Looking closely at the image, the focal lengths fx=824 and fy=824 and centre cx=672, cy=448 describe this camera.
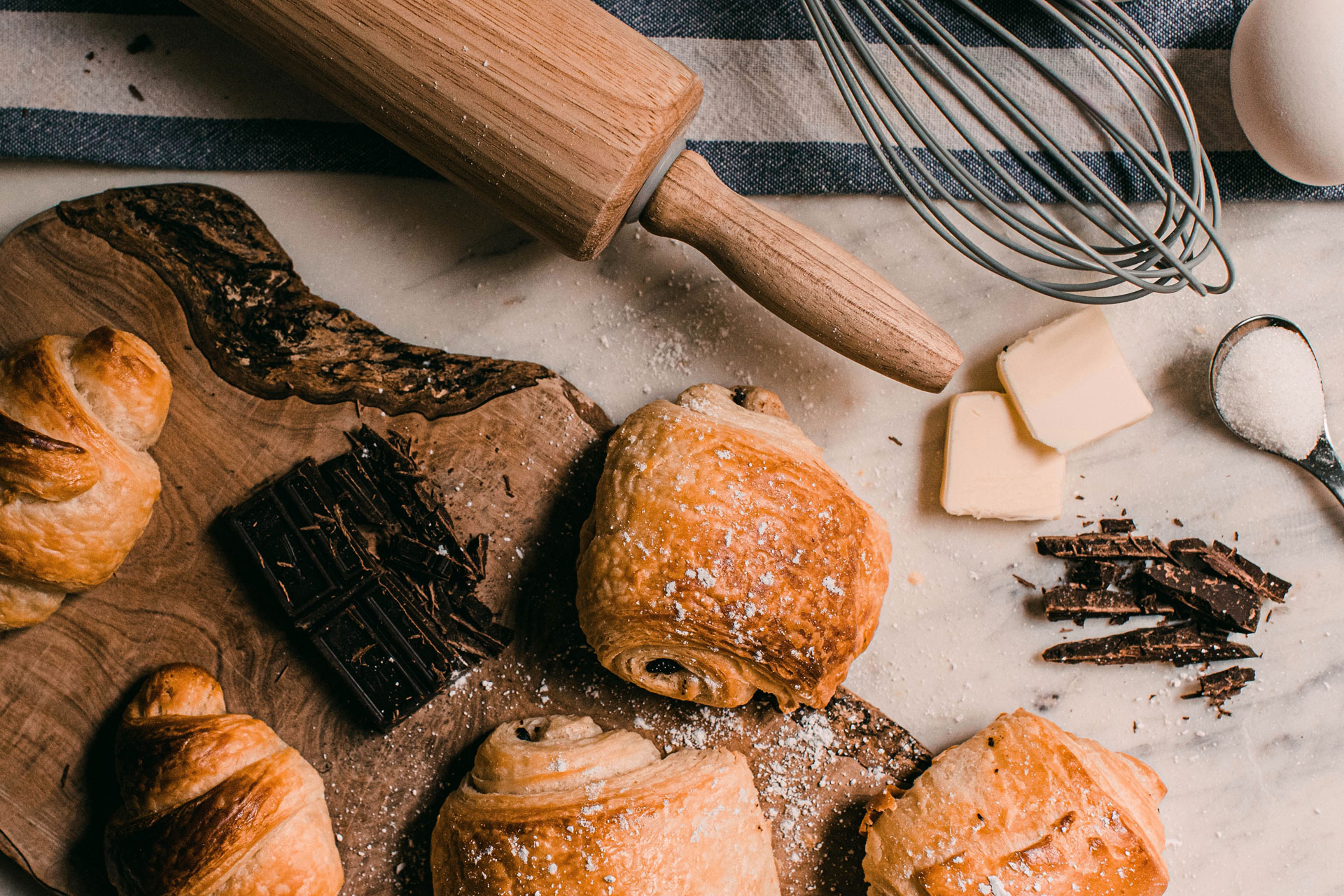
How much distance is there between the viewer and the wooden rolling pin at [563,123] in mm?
1141

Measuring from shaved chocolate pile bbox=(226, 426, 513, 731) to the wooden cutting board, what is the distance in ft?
0.15

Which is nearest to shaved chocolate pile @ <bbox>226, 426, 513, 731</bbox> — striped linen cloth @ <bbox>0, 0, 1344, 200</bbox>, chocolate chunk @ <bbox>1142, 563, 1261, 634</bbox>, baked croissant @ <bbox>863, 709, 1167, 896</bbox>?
striped linen cloth @ <bbox>0, 0, 1344, 200</bbox>

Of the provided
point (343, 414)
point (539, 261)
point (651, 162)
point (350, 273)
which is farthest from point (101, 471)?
point (651, 162)

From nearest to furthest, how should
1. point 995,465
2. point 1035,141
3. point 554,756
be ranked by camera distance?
point 554,756, point 1035,141, point 995,465

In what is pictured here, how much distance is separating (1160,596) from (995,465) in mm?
383

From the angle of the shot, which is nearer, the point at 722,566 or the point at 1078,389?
the point at 722,566

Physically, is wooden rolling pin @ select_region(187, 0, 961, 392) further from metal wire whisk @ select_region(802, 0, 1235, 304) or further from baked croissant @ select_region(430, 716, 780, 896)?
baked croissant @ select_region(430, 716, 780, 896)

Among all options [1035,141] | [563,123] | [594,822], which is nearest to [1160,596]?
[1035,141]

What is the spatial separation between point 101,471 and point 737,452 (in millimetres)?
909

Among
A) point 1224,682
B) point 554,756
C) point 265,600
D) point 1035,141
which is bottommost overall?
point 1224,682

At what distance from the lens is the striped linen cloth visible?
1.42 metres

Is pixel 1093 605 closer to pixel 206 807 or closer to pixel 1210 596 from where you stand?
pixel 1210 596

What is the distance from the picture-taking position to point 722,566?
1.19 metres

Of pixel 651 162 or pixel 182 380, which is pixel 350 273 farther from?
pixel 651 162
